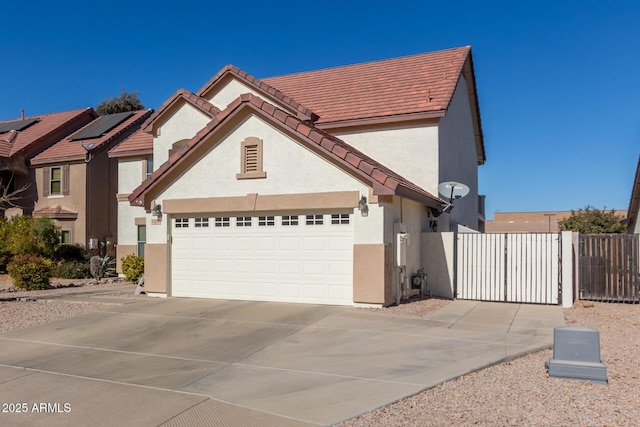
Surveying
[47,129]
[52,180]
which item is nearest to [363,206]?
[52,180]

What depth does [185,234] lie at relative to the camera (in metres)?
15.5

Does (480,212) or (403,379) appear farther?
(480,212)

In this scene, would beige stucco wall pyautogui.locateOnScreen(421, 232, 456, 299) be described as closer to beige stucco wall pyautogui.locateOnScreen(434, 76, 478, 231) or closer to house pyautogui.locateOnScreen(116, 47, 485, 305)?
house pyautogui.locateOnScreen(116, 47, 485, 305)

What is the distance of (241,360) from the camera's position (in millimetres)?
8742

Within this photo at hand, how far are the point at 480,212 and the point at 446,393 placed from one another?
21068 millimetres

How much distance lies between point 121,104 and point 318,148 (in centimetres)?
3953

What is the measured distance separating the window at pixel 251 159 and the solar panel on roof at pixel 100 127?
1586cm

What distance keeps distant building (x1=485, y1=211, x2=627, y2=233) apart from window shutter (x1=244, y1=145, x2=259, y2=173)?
55390 millimetres

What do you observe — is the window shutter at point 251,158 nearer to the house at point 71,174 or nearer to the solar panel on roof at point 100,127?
the house at point 71,174

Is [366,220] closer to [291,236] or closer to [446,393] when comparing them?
[291,236]

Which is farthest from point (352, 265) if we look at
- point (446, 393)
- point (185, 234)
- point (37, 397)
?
point (37, 397)

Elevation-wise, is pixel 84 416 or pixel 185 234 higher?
pixel 185 234

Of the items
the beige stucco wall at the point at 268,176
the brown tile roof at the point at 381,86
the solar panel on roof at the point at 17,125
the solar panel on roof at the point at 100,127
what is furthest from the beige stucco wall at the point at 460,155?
the solar panel on roof at the point at 17,125

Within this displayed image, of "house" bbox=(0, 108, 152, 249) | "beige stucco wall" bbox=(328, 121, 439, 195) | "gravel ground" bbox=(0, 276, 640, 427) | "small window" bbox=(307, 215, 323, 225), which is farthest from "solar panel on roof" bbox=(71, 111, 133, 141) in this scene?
"gravel ground" bbox=(0, 276, 640, 427)
